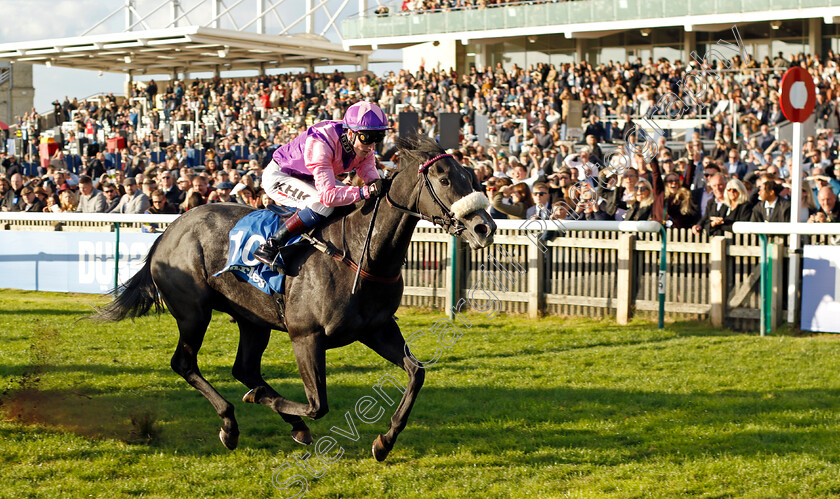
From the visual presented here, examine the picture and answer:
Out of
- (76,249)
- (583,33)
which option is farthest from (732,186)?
(583,33)

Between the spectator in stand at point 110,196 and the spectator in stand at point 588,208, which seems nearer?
the spectator in stand at point 588,208

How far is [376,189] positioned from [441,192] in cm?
41

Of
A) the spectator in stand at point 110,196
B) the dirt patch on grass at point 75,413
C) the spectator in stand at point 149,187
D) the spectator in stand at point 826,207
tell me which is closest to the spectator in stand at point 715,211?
the spectator in stand at point 826,207

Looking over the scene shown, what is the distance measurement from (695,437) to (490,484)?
1.42m

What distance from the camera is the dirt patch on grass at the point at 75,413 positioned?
542 centimetres

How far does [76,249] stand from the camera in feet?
38.8

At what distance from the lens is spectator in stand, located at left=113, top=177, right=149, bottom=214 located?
11.5 m

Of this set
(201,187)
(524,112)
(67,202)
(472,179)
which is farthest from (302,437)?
(524,112)

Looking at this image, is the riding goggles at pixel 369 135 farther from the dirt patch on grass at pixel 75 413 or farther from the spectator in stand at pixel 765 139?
the spectator in stand at pixel 765 139

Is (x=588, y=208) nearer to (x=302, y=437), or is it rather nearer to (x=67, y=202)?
(x=302, y=437)

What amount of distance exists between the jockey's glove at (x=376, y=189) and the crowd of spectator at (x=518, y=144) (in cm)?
47

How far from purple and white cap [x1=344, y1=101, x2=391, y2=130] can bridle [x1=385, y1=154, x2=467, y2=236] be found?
272 mm

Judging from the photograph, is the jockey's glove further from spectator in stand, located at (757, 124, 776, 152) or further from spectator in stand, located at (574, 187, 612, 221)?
spectator in stand, located at (757, 124, 776, 152)

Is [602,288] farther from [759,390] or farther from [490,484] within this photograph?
[490,484]
